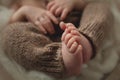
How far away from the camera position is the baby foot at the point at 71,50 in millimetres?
653

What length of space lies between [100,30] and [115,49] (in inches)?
4.0

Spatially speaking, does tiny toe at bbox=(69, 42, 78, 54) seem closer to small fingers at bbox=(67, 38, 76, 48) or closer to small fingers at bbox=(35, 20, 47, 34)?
small fingers at bbox=(67, 38, 76, 48)

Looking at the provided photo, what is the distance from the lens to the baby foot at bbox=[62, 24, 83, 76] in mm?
653

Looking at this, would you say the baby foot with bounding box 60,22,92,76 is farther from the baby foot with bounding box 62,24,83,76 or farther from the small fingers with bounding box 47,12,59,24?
the small fingers with bounding box 47,12,59,24

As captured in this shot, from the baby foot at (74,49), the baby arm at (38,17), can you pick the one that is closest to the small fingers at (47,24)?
the baby arm at (38,17)

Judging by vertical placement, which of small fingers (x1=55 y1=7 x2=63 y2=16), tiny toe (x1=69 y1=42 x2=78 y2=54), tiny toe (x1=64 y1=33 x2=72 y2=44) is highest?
small fingers (x1=55 y1=7 x2=63 y2=16)

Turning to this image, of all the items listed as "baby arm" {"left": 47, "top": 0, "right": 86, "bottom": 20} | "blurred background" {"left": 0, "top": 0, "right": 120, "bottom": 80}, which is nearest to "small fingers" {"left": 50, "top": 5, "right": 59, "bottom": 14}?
"baby arm" {"left": 47, "top": 0, "right": 86, "bottom": 20}

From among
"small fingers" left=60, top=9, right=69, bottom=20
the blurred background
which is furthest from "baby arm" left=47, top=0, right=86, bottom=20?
the blurred background

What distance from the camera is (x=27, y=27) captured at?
78 cm

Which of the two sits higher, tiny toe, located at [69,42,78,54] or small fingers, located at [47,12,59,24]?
small fingers, located at [47,12,59,24]

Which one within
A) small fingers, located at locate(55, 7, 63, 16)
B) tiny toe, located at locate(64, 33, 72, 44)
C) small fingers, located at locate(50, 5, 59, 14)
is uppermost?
small fingers, located at locate(50, 5, 59, 14)

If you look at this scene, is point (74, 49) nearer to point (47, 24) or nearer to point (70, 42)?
point (70, 42)

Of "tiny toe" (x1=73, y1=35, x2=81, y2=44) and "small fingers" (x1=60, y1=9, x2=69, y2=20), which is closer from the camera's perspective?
"tiny toe" (x1=73, y1=35, x2=81, y2=44)

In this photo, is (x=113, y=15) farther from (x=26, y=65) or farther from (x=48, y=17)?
(x=26, y=65)
